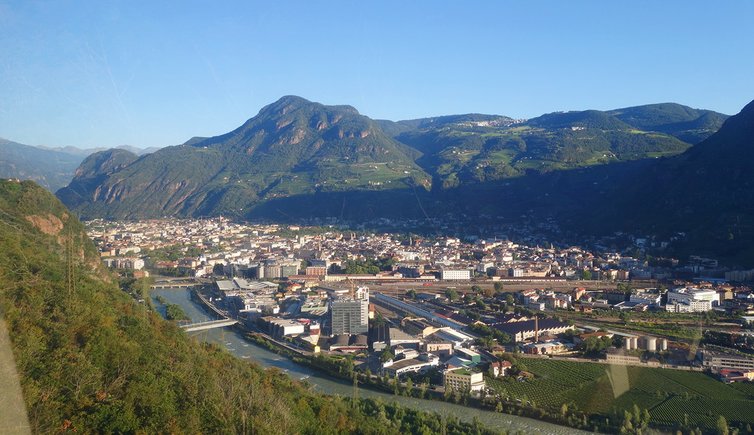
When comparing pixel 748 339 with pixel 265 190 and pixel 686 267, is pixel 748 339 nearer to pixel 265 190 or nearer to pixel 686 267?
pixel 686 267

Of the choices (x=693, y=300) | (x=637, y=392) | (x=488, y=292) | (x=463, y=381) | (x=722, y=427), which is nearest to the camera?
(x=722, y=427)

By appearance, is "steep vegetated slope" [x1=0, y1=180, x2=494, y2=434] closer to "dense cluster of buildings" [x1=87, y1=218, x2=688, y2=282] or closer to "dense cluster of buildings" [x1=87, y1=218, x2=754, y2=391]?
"dense cluster of buildings" [x1=87, y1=218, x2=754, y2=391]

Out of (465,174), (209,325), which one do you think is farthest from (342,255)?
(465,174)

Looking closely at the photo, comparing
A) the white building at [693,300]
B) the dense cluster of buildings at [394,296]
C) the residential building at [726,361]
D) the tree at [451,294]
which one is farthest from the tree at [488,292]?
the residential building at [726,361]

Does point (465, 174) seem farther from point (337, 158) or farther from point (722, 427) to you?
point (722, 427)

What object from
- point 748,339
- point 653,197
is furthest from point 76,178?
point 748,339

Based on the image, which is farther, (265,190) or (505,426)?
(265,190)

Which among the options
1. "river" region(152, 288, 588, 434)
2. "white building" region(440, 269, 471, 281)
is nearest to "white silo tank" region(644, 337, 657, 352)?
"river" region(152, 288, 588, 434)

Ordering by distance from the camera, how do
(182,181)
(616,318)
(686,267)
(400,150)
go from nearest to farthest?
(616,318) → (686,267) → (182,181) → (400,150)
